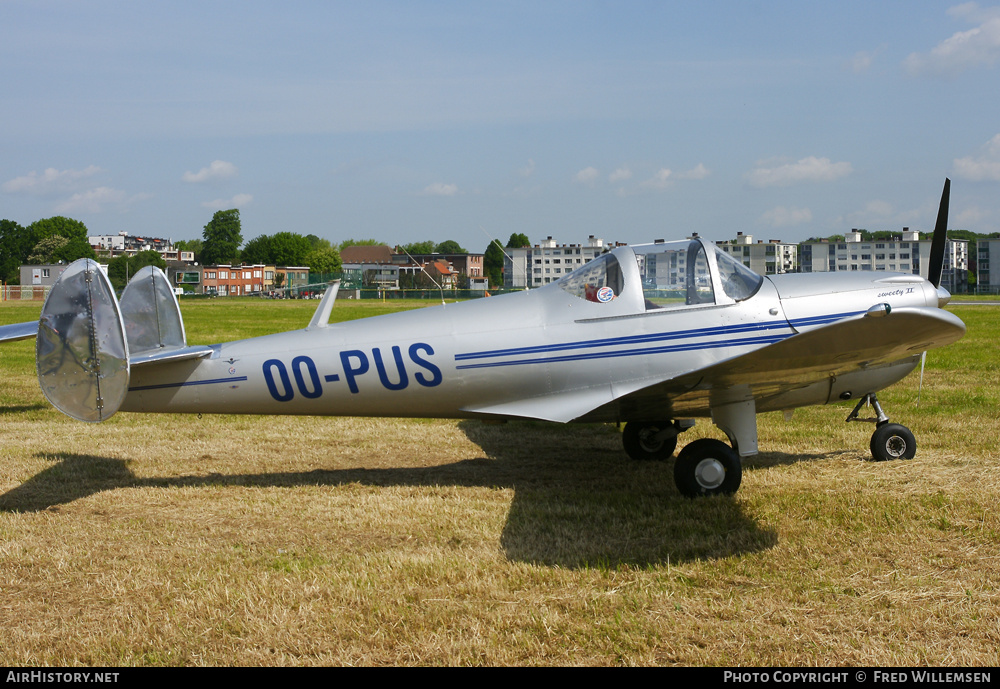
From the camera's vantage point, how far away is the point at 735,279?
6.38m

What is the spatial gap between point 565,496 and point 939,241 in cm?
461

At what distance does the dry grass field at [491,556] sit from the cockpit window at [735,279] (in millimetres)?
1542

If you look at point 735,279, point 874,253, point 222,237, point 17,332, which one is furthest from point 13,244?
point 735,279

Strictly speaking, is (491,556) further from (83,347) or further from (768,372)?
(83,347)

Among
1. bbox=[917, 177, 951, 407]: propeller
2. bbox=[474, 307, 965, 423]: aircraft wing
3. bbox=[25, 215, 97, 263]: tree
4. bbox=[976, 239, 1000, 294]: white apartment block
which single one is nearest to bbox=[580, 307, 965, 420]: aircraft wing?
bbox=[474, 307, 965, 423]: aircraft wing

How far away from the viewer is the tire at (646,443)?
7727 millimetres

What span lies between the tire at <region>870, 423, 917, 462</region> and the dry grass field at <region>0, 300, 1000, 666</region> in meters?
0.22

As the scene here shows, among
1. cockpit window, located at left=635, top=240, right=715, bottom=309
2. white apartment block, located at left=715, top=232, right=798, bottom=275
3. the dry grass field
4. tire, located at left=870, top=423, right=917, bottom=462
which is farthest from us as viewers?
white apartment block, located at left=715, top=232, right=798, bottom=275

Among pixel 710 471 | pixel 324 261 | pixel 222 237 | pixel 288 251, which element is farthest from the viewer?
pixel 222 237

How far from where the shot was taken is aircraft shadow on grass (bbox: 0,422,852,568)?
487 centimetres

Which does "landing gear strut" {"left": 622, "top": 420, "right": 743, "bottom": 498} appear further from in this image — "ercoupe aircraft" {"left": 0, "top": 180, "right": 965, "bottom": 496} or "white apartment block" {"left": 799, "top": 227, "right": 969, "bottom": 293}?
"white apartment block" {"left": 799, "top": 227, "right": 969, "bottom": 293}

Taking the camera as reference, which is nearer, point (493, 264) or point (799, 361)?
point (799, 361)

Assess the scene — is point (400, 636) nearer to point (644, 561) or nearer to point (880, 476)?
point (644, 561)
